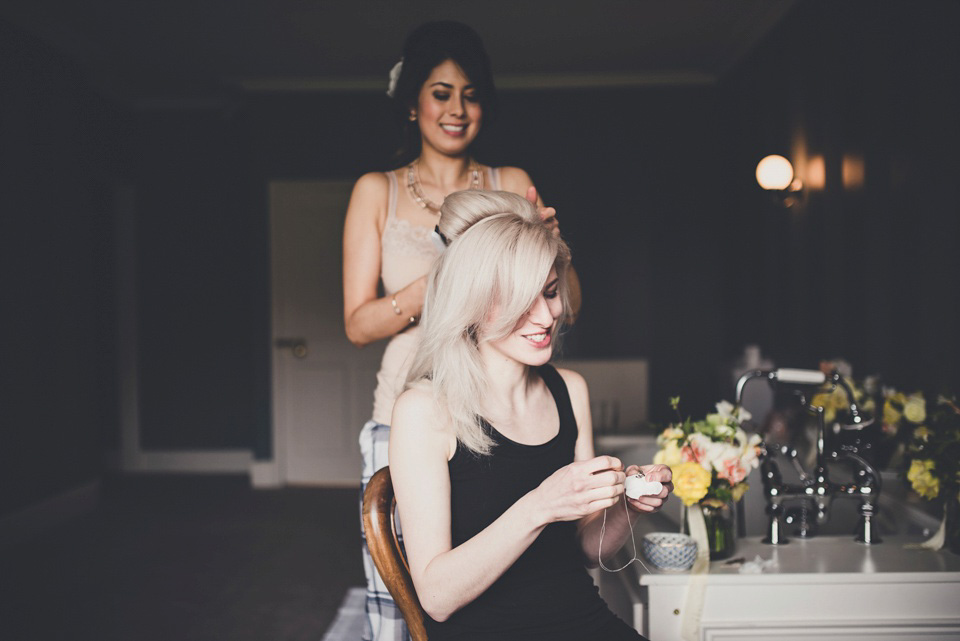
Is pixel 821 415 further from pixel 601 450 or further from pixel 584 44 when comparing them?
Result: pixel 584 44

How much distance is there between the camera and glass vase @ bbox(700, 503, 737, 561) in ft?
5.41

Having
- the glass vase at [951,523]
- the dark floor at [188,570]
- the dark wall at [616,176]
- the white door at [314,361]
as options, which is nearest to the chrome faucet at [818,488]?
the glass vase at [951,523]

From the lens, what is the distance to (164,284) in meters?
6.20

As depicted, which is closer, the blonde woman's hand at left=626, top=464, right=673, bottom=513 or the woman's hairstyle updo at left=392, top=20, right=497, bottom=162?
the blonde woman's hand at left=626, top=464, right=673, bottom=513

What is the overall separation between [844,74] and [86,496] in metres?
4.78

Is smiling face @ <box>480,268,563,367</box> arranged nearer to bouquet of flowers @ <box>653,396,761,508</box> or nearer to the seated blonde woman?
the seated blonde woman

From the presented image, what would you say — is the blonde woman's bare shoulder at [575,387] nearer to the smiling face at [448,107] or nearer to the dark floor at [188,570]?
the smiling face at [448,107]

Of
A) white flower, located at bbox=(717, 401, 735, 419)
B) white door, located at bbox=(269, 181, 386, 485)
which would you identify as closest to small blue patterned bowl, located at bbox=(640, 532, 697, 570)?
white flower, located at bbox=(717, 401, 735, 419)

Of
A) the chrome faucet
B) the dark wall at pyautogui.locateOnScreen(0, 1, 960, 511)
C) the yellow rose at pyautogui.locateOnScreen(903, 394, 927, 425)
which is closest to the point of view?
the chrome faucet

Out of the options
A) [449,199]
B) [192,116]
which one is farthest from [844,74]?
[192,116]

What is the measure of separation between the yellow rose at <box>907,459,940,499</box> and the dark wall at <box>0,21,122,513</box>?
4090 mm

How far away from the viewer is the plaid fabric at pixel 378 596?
1.55m

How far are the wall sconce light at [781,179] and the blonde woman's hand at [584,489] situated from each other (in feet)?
10.7

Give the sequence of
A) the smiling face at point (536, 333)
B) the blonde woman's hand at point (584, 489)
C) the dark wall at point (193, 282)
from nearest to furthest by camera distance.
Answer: the blonde woman's hand at point (584, 489) < the smiling face at point (536, 333) < the dark wall at point (193, 282)
